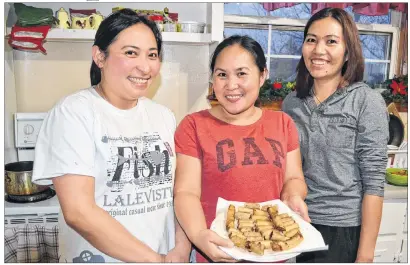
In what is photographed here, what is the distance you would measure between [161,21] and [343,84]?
2.42 feet

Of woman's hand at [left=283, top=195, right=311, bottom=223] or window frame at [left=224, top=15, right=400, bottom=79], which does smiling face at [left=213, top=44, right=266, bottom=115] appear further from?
window frame at [left=224, top=15, right=400, bottom=79]

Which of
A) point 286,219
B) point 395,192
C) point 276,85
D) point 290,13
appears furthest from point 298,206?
point 290,13

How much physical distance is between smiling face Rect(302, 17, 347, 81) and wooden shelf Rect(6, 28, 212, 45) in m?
0.56

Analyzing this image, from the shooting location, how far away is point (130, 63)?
807mm

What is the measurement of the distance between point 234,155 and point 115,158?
286 millimetres

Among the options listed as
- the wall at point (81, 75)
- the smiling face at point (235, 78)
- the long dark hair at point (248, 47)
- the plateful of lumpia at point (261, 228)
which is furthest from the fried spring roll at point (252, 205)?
the wall at point (81, 75)

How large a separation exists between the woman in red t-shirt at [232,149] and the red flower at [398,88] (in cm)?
87

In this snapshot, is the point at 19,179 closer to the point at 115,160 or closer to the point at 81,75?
the point at 81,75

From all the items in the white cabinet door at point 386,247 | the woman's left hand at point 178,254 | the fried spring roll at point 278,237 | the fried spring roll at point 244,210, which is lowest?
the white cabinet door at point 386,247

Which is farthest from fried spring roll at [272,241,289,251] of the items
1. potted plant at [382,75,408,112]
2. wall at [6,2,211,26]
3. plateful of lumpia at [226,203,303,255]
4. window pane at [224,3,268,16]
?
window pane at [224,3,268,16]

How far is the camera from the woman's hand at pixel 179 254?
2.95 ft

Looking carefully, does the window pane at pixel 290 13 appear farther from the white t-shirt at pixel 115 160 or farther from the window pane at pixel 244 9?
A: the white t-shirt at pixel 115 160

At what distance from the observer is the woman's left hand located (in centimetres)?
90

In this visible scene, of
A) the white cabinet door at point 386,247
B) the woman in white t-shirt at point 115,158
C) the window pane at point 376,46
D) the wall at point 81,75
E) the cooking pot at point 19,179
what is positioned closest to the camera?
the woman in white t-shirt at point 115,158
